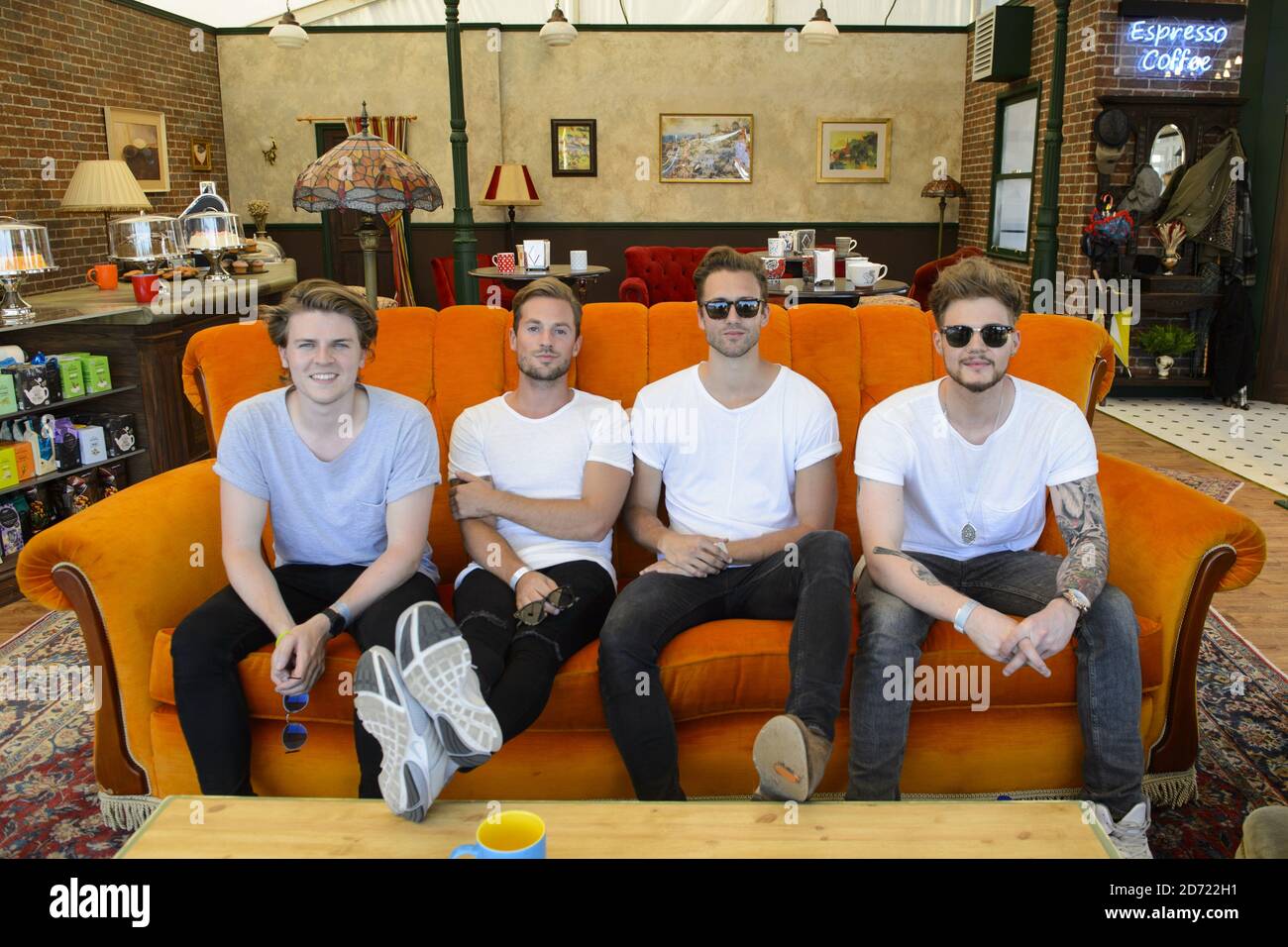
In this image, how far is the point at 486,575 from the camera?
226cm

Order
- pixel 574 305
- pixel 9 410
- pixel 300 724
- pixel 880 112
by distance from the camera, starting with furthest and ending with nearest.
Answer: pixel 880 112
pixel 9 410
pixel 574 305
pixel 300 724

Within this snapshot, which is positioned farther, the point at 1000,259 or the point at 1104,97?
the point at 1000,259

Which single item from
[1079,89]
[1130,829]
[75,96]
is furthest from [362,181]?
[75,96]

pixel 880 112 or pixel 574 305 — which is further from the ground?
pixel 880 112

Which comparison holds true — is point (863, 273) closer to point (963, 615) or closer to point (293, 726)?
point (963, 615)

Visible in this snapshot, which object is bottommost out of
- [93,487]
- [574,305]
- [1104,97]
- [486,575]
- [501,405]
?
[93,487]

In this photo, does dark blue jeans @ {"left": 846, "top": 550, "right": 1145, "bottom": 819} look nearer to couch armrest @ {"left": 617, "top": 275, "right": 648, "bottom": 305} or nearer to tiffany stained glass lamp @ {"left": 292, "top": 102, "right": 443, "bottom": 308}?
tiffany stained glass lamp @ {"left": 292, "top": 102, "right": 443, "bottom": 308}

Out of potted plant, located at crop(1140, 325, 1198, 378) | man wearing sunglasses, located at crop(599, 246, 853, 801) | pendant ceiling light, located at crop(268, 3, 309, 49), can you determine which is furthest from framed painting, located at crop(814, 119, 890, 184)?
man wearing sunglasses, located at crop(599, 246, 853, 801)

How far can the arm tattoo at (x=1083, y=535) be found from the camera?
2.03 meters

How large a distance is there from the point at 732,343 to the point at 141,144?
25.7 feet

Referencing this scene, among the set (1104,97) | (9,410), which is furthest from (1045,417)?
(1104,97)

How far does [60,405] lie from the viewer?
4.02 metres

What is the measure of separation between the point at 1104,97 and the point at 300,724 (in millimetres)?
6606

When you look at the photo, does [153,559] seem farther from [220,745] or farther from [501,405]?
[501,405]
